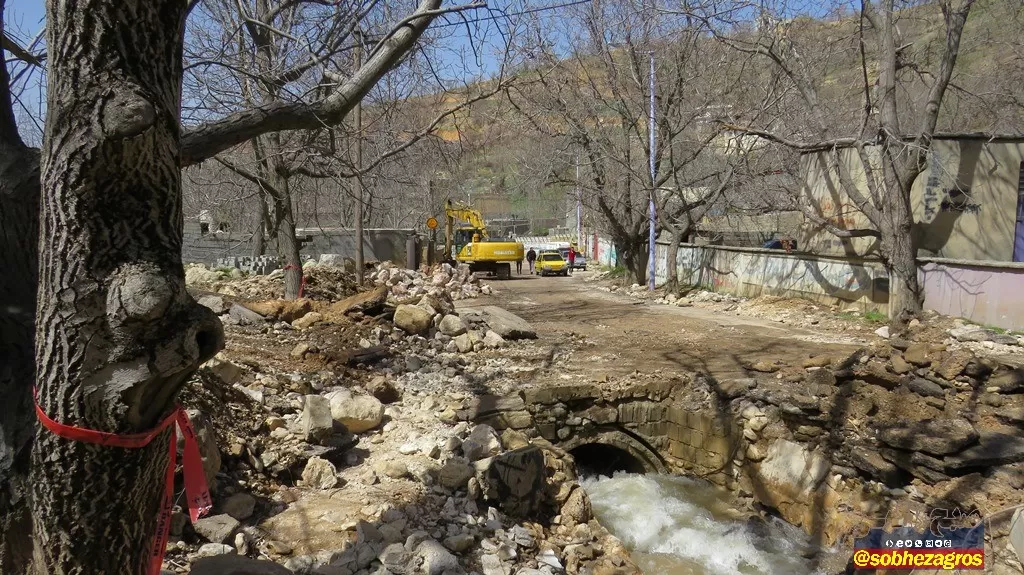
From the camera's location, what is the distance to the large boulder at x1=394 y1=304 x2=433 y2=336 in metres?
9.73

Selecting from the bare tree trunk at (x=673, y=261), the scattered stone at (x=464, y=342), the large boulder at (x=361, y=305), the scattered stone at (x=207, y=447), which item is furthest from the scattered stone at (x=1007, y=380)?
the bare tree trunk at (x=673, y=261)

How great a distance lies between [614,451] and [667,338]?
10.7 feet

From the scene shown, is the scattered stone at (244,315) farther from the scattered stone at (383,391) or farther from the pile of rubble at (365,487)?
the scattered stone at (383,391)

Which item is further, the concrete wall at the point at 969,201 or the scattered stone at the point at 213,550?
the concrete wall at the point at 969,201

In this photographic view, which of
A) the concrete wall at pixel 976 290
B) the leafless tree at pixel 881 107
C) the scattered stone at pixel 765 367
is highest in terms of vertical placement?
the leafless tree at pixel 881 107

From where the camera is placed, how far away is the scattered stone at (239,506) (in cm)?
411

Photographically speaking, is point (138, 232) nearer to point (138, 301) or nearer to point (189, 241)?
point (138, 301)

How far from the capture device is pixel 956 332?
9789mm

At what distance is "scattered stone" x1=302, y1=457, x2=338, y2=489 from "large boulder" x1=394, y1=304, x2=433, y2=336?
15.7 feet

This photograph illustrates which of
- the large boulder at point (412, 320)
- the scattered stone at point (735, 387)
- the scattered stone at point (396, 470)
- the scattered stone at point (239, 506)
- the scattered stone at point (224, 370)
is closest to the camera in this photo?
the scattered stone at point (239, 506)

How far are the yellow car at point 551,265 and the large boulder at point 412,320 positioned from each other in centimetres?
2062

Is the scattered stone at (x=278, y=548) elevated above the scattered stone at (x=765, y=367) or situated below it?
below

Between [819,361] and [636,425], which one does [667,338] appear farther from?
[636,425]

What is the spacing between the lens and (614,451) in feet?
29.1
